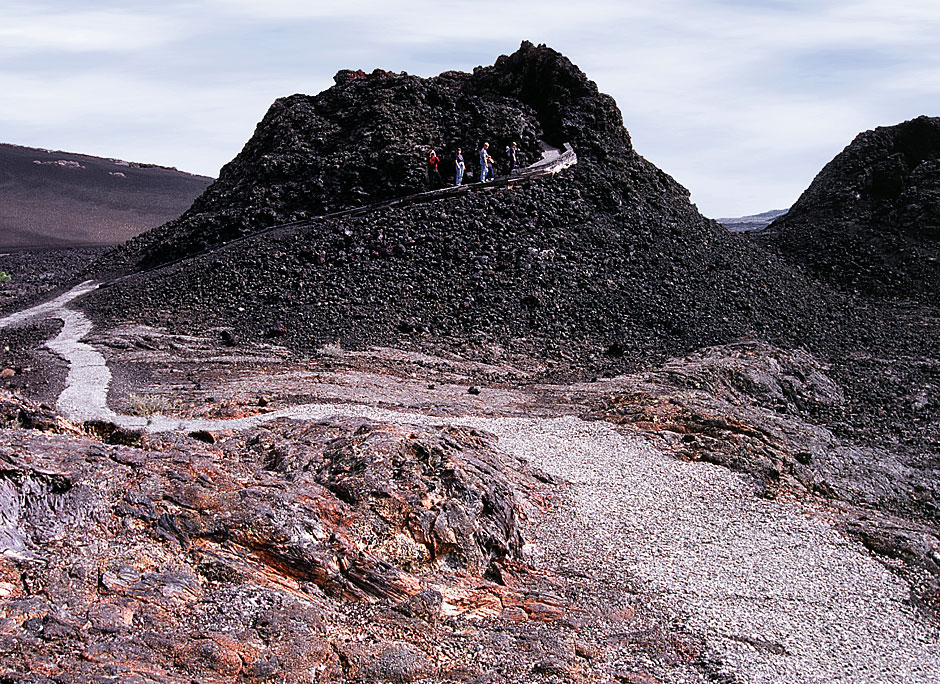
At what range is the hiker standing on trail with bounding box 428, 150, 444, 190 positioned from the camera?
90.2 feet

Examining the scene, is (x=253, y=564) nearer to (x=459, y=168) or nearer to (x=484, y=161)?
(x=459, y=168)

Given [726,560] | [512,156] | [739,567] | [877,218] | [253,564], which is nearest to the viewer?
[253,564]

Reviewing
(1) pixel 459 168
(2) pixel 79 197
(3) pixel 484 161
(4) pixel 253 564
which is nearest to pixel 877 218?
(3) pixel 484 161

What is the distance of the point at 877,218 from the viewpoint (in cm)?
3609

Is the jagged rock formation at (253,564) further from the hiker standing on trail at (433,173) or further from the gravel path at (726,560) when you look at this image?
the hiker standing on trail at (433,173)

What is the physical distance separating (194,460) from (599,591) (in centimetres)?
423

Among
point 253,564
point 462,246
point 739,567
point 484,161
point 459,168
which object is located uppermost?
point 484,161

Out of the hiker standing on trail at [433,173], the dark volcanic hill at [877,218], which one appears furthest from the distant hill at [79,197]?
the dark volcanic hill at [877,218]

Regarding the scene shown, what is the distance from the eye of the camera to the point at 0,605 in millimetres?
5684

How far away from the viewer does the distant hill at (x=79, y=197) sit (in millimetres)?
51500

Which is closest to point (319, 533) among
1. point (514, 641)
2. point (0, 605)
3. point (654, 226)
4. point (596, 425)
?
point (514, 641)

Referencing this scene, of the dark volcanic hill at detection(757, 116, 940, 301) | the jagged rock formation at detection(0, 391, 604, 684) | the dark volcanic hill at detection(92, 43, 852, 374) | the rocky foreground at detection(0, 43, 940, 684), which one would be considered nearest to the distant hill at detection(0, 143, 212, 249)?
the rocky foreground at detection(0, 43, 940, 684)

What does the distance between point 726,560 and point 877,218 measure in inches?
1221

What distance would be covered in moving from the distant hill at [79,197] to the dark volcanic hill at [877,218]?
38.5m
